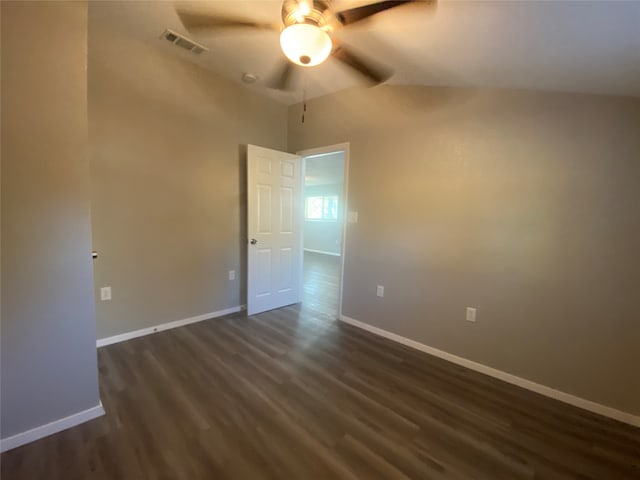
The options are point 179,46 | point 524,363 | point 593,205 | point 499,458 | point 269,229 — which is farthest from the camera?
point 269,229

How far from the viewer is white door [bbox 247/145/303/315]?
328cm

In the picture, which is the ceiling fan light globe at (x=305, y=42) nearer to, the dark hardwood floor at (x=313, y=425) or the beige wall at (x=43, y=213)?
the beige wall at (x=43, y=213)

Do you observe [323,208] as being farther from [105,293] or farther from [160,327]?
[105,293]

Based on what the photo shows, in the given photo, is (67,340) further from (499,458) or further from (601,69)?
(601,69)

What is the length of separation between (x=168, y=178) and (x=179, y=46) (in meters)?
1.20

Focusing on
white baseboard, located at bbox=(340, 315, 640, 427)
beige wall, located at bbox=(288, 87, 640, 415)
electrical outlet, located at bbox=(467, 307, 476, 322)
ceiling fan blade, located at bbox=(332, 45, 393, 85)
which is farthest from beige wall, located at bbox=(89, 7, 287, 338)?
electrical outlet, located at bbox=(467, 307, 476, 322)

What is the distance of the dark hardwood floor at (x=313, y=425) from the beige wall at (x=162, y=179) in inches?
27.1

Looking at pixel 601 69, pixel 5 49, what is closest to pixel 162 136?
pixel 5 49

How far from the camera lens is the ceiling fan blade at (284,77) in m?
1.86

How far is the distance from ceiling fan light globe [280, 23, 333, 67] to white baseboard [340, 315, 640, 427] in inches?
100

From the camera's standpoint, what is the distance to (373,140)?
2.94m

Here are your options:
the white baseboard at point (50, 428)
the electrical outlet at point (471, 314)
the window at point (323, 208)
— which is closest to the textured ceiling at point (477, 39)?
the electrical outlet at point (471, 314)

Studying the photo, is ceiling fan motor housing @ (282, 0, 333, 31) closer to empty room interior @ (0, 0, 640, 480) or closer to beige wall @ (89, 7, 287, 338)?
empty room interior @ (0, 0, 640, 480)

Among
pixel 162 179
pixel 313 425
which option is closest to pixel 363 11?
pixel 313 425
